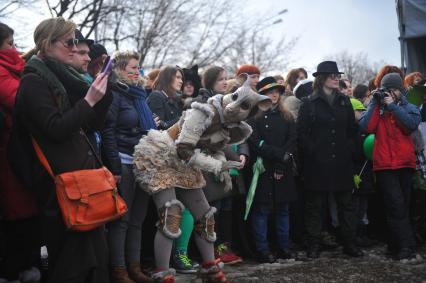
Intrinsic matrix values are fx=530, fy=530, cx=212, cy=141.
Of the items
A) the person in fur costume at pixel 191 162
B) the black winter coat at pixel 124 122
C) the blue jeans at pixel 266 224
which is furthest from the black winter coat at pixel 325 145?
the black winter coat at pixel 124 122

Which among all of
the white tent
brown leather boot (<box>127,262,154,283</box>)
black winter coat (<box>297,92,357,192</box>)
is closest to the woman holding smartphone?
brown leather boot (<box>127,262,154,283</box>)

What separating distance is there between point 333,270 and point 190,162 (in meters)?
2.21

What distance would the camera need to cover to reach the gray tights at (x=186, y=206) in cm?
463

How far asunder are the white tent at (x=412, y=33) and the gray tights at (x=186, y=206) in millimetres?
5199

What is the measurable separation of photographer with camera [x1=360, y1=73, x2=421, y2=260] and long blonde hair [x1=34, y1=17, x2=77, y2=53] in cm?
419

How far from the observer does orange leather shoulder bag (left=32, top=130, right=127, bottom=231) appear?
3172 millimetres

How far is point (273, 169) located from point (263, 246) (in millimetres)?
925

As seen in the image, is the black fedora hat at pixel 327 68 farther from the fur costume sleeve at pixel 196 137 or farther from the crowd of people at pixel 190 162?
the fur costume sleeve at pixel 196 137

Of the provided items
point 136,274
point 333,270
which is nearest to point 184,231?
point 136,274

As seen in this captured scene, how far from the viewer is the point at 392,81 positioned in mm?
6551

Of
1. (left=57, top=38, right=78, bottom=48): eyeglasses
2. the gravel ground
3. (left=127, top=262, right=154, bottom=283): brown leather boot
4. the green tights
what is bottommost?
the gravel ground

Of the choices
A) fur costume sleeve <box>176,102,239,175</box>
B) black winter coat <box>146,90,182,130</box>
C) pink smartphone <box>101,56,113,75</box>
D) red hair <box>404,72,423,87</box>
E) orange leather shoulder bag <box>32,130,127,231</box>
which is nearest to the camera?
orange leather shoulder bag <box>32,130,127,231</box>

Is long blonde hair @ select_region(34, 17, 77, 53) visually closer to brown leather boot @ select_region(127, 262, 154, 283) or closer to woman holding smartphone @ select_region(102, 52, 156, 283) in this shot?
woman holding smartphone @ select_region(102, 52, 156, 283)

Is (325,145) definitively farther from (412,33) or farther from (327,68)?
(412,33)
